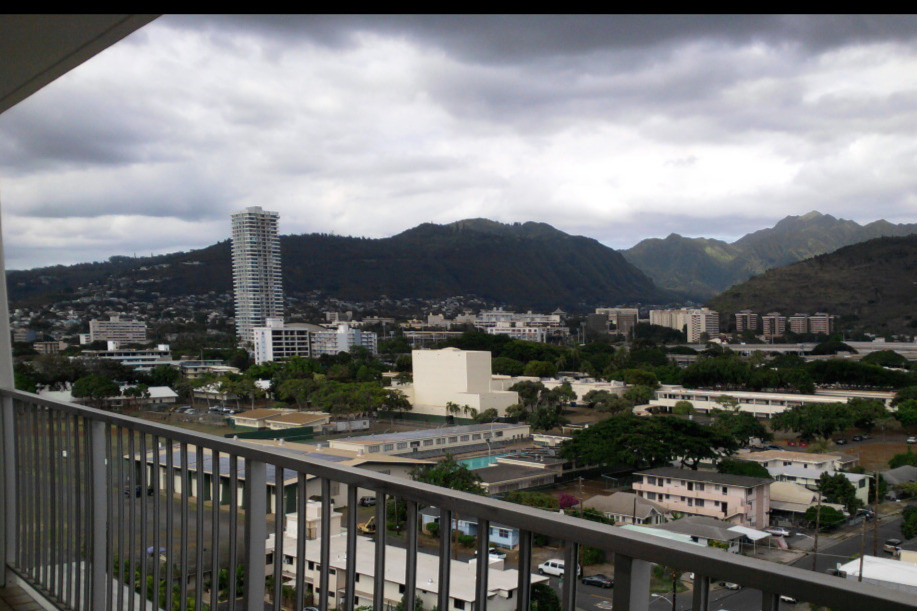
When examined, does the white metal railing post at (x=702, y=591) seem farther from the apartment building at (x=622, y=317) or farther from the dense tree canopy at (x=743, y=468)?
the apartment building at (x=622, y=317)

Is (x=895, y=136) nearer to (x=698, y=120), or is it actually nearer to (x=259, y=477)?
(x=698, y=120)

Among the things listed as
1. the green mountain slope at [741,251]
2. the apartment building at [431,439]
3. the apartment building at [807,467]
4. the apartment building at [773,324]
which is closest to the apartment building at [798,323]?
the apartment building at [773,324]

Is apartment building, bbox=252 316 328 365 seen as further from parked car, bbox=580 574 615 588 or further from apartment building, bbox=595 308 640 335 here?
apartment building, bbox=595 308 640 335

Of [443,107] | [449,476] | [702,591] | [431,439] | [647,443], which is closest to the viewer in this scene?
[702,591]

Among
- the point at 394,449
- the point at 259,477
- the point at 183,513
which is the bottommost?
the point at 394,449

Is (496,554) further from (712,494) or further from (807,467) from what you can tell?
(807,467)

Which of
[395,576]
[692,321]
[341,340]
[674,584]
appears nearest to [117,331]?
[395,576]

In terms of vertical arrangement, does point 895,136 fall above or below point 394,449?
above

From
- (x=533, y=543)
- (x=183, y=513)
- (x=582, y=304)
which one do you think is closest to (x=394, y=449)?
(x=183, y=513)
